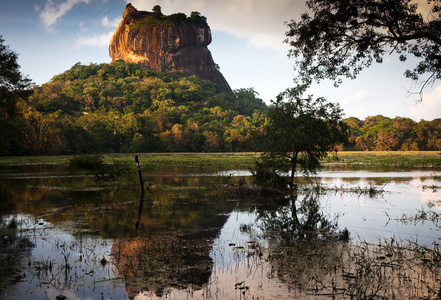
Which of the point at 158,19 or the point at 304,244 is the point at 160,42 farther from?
the point at 304,244

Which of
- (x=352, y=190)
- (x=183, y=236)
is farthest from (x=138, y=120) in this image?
(x=183, y=236)

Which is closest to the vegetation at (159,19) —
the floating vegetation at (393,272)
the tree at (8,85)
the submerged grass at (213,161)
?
the submerged grass at (213,161)

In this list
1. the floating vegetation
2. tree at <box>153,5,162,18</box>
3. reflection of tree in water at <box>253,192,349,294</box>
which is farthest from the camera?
tree at <box>153,5,162,18</box>

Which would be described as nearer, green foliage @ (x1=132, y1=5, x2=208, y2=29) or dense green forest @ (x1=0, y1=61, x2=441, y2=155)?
dense green forest @ (x1=0, y1=61, x2=441, y2=155)

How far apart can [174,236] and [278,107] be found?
41.7ft

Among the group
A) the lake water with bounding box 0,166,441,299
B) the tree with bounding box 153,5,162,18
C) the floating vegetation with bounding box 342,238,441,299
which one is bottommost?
the lake water with bounding box 0,166,441,299

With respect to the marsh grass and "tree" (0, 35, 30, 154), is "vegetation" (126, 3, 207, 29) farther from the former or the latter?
the marsh grass

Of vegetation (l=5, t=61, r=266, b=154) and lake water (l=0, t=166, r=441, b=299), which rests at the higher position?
vegetation (l=5, t=61, r=266, b=154)

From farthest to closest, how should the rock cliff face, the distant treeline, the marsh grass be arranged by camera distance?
the rock cliff face < the distant treeline < the marsh grass

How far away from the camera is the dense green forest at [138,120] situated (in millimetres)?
69300

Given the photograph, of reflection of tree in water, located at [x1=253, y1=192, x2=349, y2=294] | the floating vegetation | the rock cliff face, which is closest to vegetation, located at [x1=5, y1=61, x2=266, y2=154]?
the rock cliff face

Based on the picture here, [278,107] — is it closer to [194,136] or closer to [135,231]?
[135,231]

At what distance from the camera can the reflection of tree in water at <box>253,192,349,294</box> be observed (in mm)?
7004

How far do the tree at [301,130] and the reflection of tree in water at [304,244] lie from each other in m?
4.84
